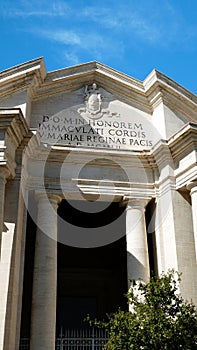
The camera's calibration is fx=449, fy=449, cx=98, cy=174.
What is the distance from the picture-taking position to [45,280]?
1458 centimetres

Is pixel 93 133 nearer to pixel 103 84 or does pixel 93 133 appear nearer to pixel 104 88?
pixel 104 88

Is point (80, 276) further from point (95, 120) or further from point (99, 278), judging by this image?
point (95, 120)

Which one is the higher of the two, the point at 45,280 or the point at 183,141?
the point at 183,141

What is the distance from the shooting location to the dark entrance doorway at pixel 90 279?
22.6m

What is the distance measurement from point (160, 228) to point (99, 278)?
819 centimetres

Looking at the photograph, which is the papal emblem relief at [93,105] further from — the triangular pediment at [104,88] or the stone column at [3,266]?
the stone column at [3,266]

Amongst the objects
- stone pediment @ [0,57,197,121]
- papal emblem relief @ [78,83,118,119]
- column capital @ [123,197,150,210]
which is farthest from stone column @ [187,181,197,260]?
papal emblem relief @ [78,83,118,119]

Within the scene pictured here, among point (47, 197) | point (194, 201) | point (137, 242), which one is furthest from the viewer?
point (47, 197)

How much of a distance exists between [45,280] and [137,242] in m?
3.43

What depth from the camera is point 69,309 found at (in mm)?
23656

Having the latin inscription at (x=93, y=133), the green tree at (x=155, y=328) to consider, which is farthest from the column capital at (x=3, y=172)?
the green tree at (x=155, y=328)

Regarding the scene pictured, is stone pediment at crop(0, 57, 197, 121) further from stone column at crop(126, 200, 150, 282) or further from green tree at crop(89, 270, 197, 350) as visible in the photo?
green tree at crop(89, 270, 197, 350)

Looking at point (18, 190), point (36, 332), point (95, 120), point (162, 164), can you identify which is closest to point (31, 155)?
point (18, 190)

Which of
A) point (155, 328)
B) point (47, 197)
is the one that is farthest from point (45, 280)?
point (155, 328)
